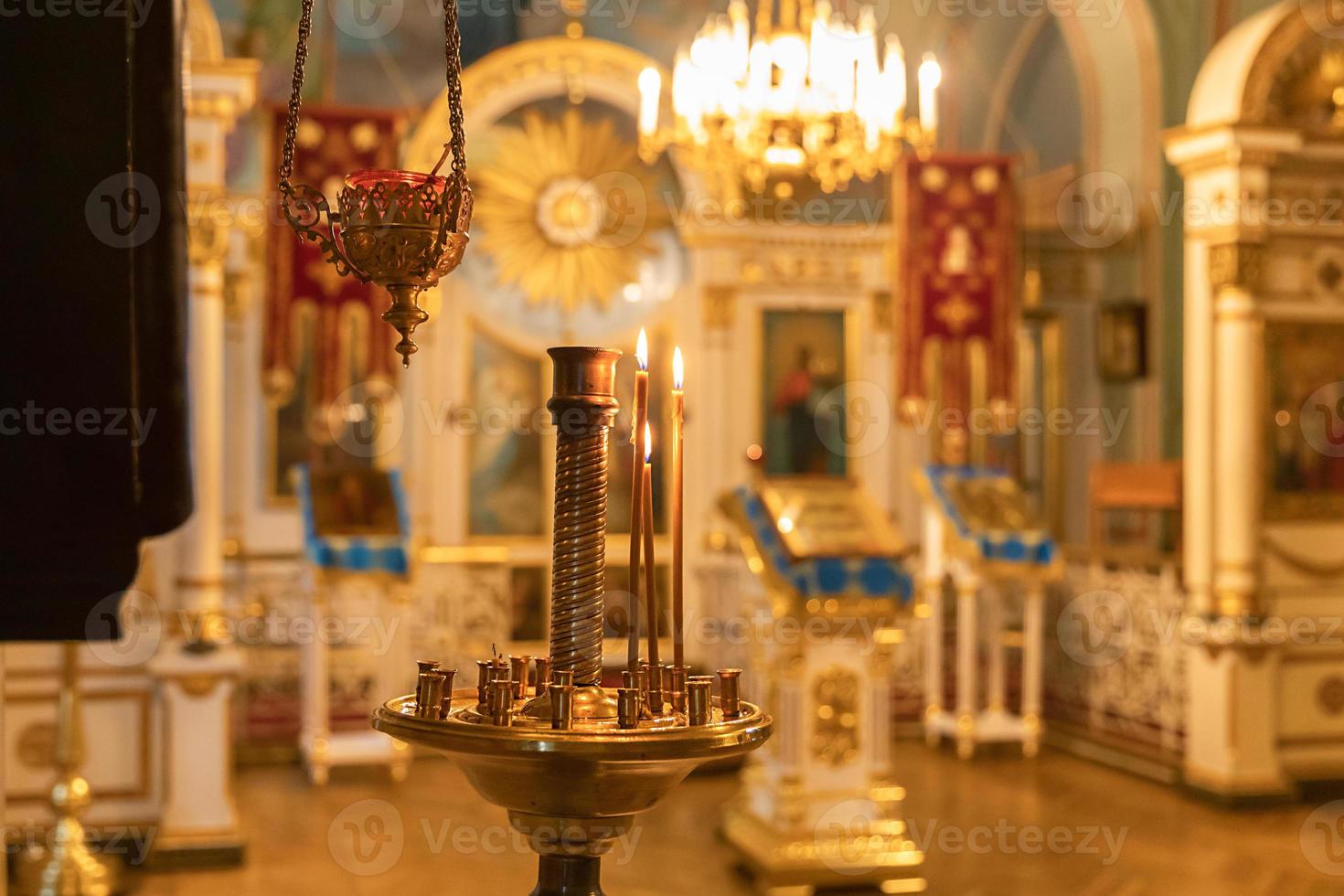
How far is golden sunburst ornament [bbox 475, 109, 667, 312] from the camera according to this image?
30.9ft

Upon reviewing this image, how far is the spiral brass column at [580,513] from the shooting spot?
5.60ft

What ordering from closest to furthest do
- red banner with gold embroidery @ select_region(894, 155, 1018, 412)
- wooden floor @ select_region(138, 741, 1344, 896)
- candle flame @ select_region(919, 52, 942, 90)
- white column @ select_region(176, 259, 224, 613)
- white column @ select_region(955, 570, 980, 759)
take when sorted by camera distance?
wooden floor @ select_region(138, 741, 1344, 896) < white column @ select_region(176, 259, 224, 613) < candle flame @ select_region(919, 52, 942, 90) < white column @ select_region(955, 570, 980, 759) < red banner with gold embroidery @ select_region(894, 155, 1018, 412)

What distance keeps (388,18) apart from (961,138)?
3785mm

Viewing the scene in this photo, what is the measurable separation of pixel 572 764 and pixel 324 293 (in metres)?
7.38

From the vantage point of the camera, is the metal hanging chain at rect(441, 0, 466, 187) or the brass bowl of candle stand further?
the metal hanging chain at rect(441, 0, 466, 187)

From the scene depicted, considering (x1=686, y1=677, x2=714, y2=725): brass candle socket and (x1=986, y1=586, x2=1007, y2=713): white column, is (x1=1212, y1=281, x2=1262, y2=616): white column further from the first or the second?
(x1=686, y1=677, x2=714, y2=725): brass candle socket

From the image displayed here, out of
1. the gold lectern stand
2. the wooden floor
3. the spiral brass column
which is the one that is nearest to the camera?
the spiral brass column

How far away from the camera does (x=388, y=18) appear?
9328 millimetres

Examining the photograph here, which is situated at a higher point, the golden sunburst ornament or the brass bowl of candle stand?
the golden sunburst ornament

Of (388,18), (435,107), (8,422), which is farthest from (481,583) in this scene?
(8,422)

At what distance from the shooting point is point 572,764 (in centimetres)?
154

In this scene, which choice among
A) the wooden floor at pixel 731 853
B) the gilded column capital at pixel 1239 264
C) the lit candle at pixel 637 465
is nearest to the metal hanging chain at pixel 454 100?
the lit candle at pixel 637 465

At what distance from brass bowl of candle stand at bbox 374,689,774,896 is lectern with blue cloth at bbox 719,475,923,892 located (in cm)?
414

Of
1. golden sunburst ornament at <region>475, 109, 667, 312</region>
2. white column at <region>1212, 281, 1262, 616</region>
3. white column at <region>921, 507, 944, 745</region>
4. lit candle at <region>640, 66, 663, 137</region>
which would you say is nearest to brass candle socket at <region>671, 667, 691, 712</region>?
lit candle at <region>640, 66, 663, 137</region>
